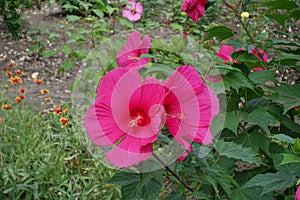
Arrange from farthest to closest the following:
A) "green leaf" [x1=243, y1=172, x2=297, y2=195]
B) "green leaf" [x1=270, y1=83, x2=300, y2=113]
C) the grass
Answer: the grass < "green leaf" [x1=270, y1=83, x2=300, y2=113] < "green leaf" [x1=243, y1=172, x2=297, y2=195]

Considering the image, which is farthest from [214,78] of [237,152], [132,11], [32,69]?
[32,69]

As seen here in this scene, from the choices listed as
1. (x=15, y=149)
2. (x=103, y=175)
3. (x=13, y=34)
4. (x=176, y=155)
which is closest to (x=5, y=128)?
(x=15, y=149)

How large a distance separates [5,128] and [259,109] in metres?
1.63

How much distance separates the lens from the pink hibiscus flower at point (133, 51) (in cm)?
83

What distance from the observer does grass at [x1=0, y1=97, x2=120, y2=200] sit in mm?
2176

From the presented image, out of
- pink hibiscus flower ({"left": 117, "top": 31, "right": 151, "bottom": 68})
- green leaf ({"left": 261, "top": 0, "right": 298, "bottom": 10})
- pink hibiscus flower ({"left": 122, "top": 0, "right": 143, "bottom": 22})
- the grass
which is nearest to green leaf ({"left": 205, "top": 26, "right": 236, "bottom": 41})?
green leaf ({"left": 261, "top": 0, "right": 298, "bottom": 10})

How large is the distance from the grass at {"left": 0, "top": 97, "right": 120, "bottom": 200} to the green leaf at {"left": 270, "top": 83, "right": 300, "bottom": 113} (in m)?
1.11

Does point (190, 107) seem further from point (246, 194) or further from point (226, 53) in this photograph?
point (226, 53)

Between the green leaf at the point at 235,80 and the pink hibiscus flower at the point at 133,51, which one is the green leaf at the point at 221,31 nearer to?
the green leaf at the point at 235,80

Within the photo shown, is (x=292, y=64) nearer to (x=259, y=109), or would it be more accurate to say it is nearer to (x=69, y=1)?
(x=259, y=109)

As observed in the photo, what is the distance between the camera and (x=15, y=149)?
95.4 inches

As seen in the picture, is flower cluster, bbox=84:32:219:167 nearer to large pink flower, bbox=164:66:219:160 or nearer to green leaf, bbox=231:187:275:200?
large pink flower, bbox=164:66:219:160

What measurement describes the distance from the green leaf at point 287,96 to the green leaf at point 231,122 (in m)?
0.16

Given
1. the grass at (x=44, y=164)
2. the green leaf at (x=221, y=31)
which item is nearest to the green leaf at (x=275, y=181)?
the green leaf at (x=221, y=31)
